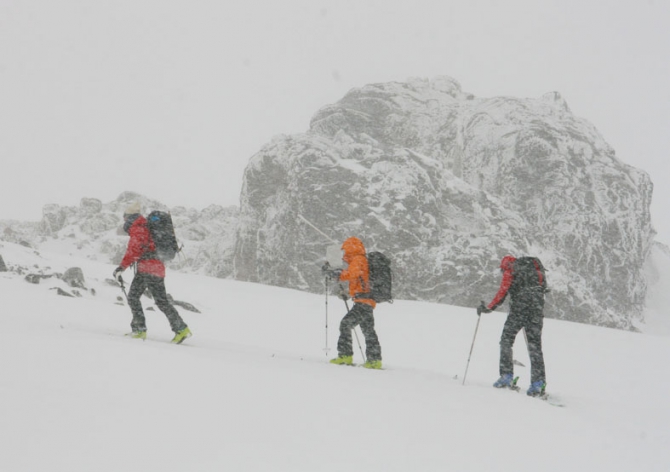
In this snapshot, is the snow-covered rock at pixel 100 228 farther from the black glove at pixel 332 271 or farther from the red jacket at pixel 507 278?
the red jacket at pixel 507 278

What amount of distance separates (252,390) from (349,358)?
383 centimetres

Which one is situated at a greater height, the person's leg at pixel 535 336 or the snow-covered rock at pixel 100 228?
the snow-covered rock at pixel 100 228

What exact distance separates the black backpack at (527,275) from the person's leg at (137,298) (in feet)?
20.0

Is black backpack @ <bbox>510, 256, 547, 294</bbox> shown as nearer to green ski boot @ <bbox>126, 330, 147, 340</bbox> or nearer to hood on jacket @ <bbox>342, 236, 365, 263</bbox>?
hood on jacket @ <bbox>342, 236, 365, 263</bbox>

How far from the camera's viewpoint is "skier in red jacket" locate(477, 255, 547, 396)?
7477 millimetres

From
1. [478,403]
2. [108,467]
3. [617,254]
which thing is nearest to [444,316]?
[478,403]

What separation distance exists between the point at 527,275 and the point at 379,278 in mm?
2442

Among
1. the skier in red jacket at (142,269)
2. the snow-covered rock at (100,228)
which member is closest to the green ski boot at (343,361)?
the skier in red jacket at (142,269)

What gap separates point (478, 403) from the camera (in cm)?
549

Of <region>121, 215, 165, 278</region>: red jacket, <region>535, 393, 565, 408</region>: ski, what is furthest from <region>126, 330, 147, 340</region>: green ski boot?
<region>535, 393, 565, 408</region>: ski

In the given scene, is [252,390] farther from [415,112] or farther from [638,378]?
[415,112]

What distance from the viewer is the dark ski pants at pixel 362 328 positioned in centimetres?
768

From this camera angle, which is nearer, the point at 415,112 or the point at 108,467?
the point at 108,467

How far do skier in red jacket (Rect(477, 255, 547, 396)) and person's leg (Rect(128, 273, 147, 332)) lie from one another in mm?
5582
